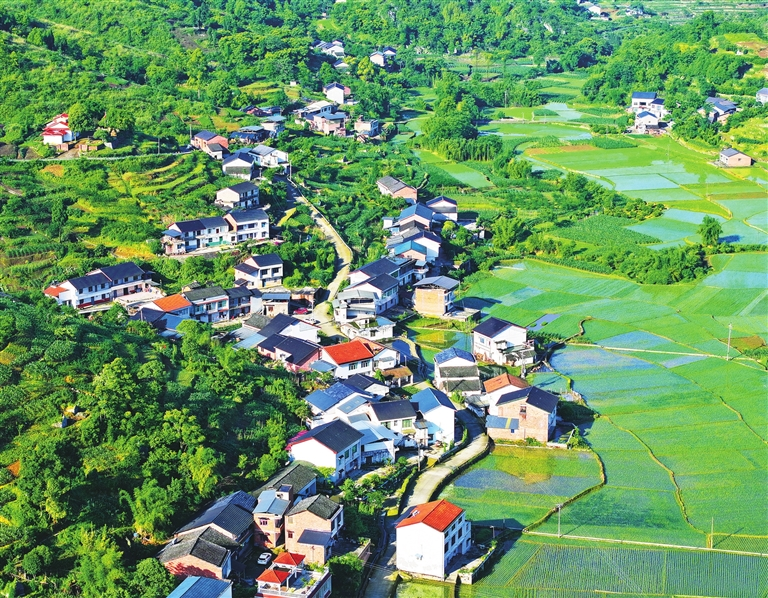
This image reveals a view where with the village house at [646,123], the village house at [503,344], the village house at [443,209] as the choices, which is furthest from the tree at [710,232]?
the village house at [646,123]

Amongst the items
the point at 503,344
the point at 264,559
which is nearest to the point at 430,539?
the point at 264,559

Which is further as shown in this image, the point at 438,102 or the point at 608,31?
the point at 608,31

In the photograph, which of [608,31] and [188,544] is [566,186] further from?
[608,31]

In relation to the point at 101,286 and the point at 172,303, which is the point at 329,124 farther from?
the point at 172,303

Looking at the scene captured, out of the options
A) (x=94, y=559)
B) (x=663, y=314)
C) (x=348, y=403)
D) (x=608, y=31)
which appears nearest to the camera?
(x=94, y=559)

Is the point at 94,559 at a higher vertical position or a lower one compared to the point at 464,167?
higher

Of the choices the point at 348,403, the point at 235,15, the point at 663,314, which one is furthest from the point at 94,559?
the point at 235,15

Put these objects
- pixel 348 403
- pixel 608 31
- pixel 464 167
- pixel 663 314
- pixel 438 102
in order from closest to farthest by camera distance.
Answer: pixel 348 403 < pixel 663 314 < pixel 464 167 < pixel 438 102 < pixel 608 31

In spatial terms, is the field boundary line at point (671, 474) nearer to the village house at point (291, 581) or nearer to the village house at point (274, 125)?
the village house at point (291, 581)
